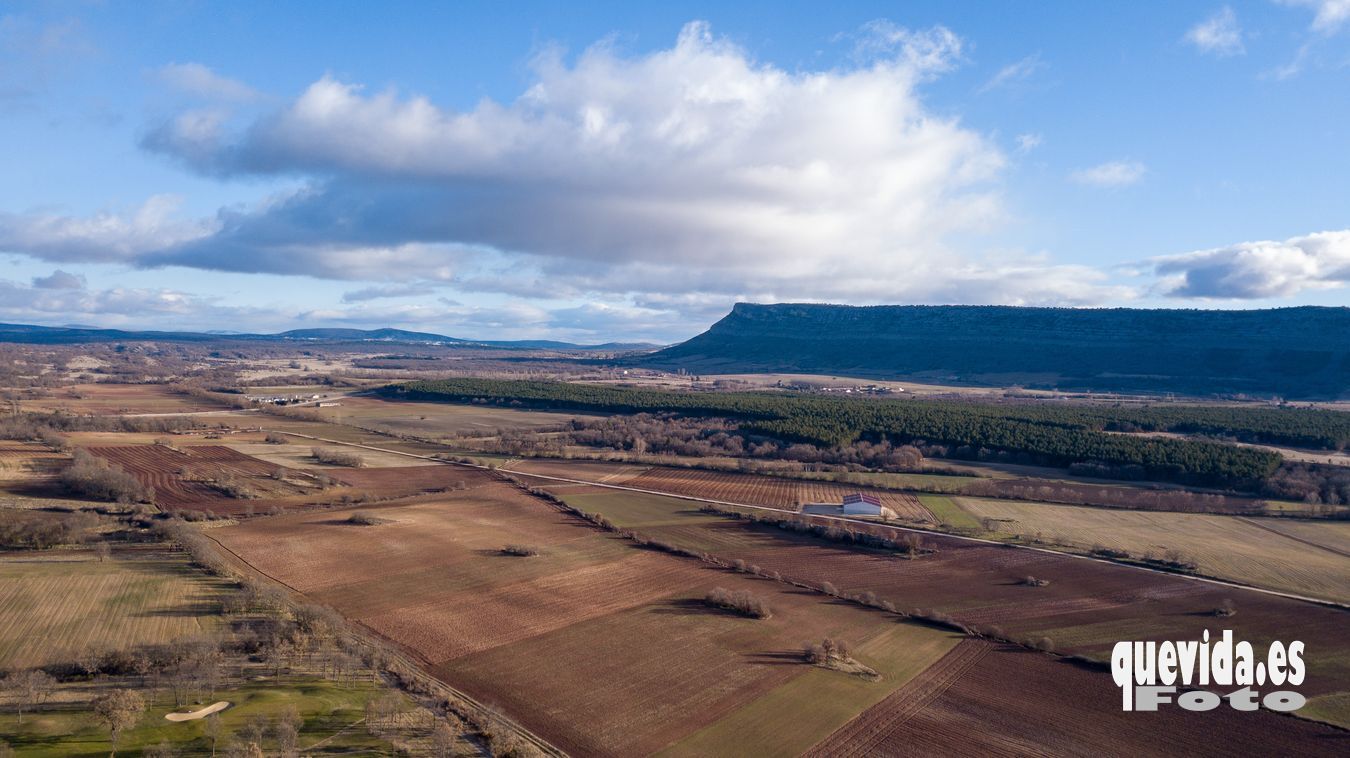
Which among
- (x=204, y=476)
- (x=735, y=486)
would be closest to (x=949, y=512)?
(x=735, y=486)

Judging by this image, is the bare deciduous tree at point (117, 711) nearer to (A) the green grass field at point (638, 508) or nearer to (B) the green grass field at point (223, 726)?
(B) the green grass field at point (223, 726)

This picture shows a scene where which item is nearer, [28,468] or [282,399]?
[28,468]

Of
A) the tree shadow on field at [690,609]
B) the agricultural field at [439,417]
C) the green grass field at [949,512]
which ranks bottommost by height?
the tree shadow on field at [690,609]

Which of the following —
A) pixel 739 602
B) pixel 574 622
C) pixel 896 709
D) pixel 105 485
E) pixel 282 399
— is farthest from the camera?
pixel 282 399

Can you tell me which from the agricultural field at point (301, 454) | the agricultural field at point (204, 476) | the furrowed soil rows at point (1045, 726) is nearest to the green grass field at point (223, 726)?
the furrowed soil rows at point (1045, 726)

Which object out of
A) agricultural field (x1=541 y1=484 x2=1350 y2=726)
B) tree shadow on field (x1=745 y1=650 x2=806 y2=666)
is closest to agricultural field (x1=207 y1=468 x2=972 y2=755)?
tree shadow on field (x1=745 y1=650 x2=806 y2=666)

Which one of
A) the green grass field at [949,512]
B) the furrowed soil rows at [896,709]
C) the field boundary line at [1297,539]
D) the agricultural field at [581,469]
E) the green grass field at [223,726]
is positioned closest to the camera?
the green grass field at [223,726]

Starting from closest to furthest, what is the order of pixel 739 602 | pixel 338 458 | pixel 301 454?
1. pixel 739 602
2. pixel 338 458
3. pixel 301 454

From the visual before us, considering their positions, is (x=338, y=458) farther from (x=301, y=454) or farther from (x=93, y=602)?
(x=93, y=602)
